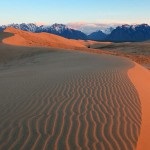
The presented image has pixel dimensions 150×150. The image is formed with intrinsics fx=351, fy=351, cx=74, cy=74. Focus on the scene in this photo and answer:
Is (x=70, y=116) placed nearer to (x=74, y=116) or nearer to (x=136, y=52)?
(x=74, y=116)

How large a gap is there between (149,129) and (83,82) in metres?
5.61

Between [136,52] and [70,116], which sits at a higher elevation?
[70,116]

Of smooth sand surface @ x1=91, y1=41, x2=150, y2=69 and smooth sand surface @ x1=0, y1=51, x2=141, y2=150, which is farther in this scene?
smooth sand surface @ x1=91, y1=41, x2=150, y2=69

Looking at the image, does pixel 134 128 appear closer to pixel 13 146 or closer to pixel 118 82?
pixel 13 146

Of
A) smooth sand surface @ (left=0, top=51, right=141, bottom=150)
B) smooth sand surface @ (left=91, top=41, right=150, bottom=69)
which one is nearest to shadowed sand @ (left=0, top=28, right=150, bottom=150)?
smooth sand surface @ (left=0, top=51, right=141, bottom=150)

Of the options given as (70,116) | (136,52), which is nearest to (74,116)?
(70,116)

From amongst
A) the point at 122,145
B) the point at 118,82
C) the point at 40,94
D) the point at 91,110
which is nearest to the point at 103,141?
the point at 122,145

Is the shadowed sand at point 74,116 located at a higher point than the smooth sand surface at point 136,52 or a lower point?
higher

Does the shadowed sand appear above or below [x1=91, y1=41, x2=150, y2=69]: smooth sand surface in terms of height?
above

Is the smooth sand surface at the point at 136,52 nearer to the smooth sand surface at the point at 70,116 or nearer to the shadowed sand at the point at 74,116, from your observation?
the shadowed sand at the point at 74,116

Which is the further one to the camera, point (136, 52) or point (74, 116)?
point (136, 52)

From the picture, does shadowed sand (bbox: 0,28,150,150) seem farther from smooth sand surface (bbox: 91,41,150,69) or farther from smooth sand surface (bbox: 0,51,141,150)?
smooth sand surface (bbox: 91,41,150,69)

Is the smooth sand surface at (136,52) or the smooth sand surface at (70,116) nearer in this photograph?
the smooth sand surface at (70,116)

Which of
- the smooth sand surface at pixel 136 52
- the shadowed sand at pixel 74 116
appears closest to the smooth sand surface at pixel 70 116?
the shadowed sand at pixel 74 116
